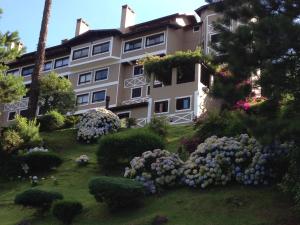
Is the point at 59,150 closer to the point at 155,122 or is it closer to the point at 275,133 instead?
the point at 155,122

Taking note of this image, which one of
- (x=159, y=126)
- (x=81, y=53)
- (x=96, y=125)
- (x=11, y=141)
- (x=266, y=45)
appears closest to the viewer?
(x=266, y=45)

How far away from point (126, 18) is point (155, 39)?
672 cm

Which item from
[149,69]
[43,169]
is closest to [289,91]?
[43,169]

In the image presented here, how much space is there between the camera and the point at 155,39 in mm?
56875

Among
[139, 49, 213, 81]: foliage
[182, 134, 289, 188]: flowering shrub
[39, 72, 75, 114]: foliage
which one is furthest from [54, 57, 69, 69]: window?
[182, 134, 289, 188]: flowering shrub

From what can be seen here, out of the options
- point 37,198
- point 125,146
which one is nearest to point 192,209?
point 37,198

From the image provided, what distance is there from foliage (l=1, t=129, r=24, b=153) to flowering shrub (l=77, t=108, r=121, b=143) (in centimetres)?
492

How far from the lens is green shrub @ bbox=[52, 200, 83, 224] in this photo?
17.8 metres

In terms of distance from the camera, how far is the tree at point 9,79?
30.8 metres

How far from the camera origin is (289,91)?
15414 millimetres

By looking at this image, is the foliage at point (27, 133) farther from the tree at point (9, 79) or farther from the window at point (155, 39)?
the window at point (155, 39)

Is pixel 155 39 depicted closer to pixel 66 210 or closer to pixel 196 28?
pixel 196 28

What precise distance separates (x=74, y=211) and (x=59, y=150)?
45.9 ft

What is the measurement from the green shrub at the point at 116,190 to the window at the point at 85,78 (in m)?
43.4
